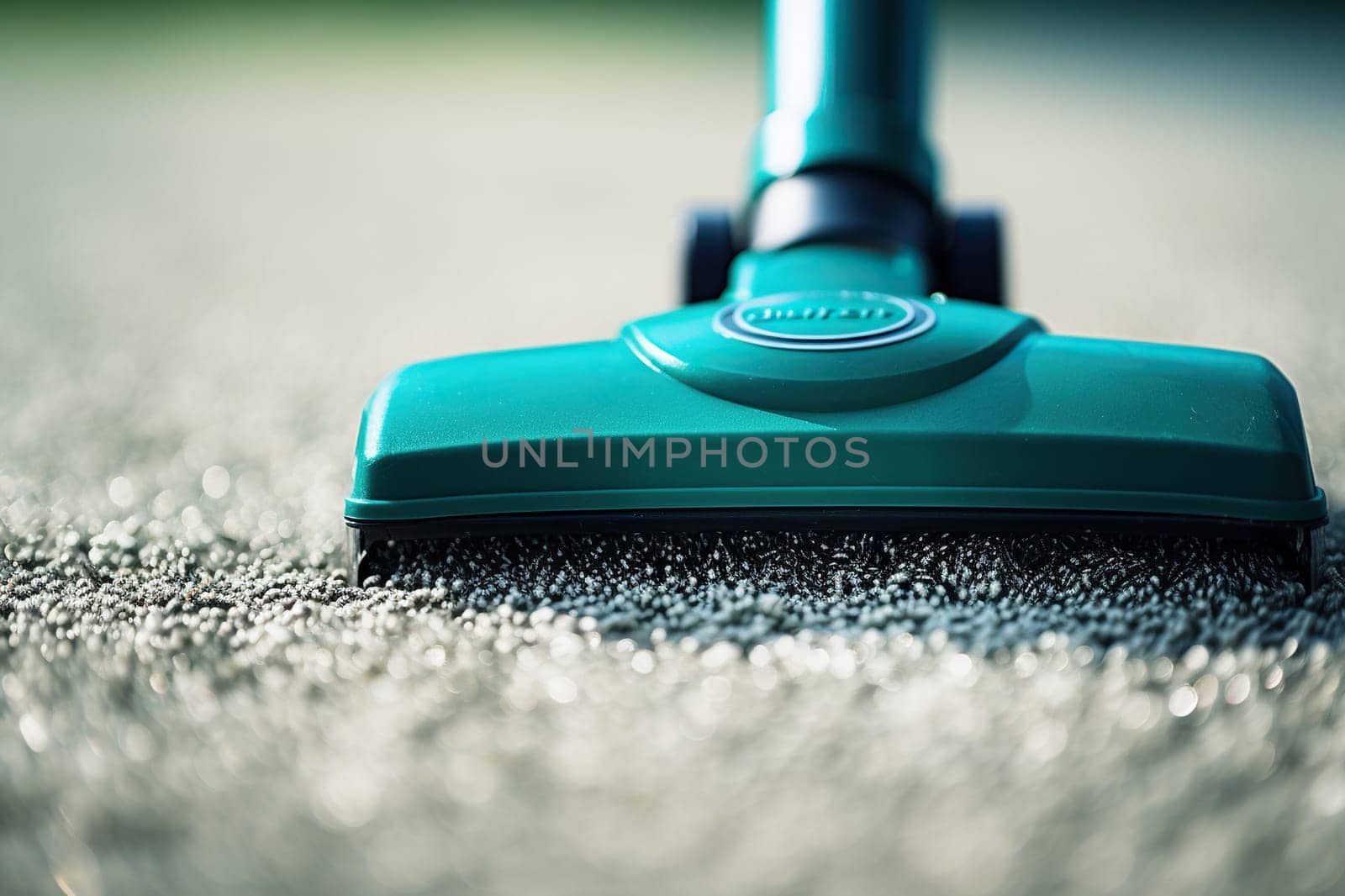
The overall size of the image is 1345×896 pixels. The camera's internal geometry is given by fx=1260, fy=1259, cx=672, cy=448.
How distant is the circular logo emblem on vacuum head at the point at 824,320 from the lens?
68 cm

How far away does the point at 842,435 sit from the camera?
63cm

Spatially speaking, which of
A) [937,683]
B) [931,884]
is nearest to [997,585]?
[937,683]

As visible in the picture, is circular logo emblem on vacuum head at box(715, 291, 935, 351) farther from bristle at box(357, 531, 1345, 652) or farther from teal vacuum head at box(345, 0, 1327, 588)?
bristle at box(357, 531, 1345, 652)

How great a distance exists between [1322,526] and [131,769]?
0.57 metres

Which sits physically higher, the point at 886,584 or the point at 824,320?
the point at 824,320

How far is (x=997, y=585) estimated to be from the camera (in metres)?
0.64

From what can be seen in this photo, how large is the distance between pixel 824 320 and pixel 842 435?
0.33 feet

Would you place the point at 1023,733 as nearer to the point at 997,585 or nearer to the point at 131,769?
→ the point at 997,585

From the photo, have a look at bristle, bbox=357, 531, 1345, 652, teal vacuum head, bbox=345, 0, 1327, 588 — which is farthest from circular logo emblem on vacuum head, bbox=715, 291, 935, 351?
bristle, bbox=357, 531, 1345, 652

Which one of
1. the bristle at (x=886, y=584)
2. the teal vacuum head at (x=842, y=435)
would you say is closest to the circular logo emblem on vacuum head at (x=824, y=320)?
the teal vacuum head at (x=842, y=435)

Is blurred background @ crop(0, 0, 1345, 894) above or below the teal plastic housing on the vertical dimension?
below

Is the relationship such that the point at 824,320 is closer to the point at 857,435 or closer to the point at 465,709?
the point at 857,435

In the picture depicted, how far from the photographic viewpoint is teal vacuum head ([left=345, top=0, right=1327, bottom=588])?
0.62 meters

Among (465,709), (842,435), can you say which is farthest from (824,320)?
(465,709)
